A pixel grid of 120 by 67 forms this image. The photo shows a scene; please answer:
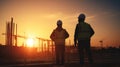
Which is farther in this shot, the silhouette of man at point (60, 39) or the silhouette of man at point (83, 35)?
the silhouette of man at point (60, 39)

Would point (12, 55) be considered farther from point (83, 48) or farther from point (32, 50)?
point (83, 48)

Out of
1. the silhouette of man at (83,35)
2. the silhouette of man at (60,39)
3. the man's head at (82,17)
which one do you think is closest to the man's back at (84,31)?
the silhouette of man at (83,35)

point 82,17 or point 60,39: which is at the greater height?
point 82,17

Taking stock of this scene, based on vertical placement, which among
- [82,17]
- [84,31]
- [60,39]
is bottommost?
[60,39]

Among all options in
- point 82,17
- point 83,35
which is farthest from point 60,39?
point 82,17

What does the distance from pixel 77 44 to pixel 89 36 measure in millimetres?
633

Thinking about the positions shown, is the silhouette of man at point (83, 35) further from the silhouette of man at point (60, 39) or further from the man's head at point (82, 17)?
the silhouette of man at point (60, 39)

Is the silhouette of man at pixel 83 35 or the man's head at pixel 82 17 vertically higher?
the man's head at pixel 82 17

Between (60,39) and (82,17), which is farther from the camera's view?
(60,39)

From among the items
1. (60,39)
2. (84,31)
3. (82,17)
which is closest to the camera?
(82,17)

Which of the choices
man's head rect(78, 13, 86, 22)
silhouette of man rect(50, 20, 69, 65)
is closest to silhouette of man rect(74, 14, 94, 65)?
man's head rect(78, 13, 86, 22)

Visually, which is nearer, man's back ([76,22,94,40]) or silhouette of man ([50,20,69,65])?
man's back ([76,22,94,40])

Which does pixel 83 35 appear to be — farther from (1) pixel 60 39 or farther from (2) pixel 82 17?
(1) pixel 60 39

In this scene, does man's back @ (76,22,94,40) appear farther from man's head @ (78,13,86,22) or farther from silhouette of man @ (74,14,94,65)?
man's head @ (78,13,86,22)
